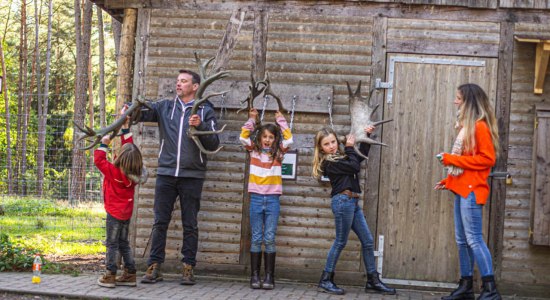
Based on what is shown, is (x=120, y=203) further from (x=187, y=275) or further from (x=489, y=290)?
(x=489, y=290)

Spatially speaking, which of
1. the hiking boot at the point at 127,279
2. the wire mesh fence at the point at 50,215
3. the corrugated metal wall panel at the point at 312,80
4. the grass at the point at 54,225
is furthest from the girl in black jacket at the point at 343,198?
the wire mesh fence at the point at 50,215

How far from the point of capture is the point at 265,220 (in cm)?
794

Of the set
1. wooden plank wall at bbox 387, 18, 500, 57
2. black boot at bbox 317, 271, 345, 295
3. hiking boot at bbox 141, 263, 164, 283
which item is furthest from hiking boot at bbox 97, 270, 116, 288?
wooden plank wall at bbox 387, 18, 500, 57

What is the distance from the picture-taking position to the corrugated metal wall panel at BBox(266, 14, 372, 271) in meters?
8.32

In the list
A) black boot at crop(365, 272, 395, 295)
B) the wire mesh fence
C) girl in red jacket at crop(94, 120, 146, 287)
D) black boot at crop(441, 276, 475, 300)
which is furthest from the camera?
the wire mesh fence

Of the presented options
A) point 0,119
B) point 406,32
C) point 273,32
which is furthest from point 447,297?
point 0,119

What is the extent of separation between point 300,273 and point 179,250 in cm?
135

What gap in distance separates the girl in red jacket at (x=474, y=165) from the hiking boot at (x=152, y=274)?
10.1 ft

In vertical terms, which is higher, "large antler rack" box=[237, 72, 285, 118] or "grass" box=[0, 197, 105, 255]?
"large antler rack" box=[237, 72, 285, 118]

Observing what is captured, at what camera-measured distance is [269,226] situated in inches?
311

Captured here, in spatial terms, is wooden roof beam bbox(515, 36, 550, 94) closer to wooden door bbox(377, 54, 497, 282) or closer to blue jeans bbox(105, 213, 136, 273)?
wooden door bbox(377, 54, 497, 282)

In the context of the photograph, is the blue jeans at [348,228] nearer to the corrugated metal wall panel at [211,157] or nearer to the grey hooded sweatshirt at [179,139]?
the corrugated metal wall panel at [211,157]

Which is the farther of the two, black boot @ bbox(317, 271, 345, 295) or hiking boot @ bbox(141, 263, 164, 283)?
hiking boot @ bbox(141, 263, 164, 283)

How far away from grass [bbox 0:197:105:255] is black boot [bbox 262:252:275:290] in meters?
3.33
